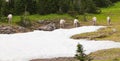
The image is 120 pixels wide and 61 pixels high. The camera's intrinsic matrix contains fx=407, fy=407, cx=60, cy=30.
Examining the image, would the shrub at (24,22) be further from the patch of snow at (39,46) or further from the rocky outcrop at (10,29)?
the patch of snow at (39,46)

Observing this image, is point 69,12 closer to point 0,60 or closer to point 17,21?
point 17,21

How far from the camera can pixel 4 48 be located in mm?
50188

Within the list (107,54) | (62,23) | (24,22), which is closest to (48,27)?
(62,23)

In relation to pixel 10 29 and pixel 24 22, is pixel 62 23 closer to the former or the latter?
pixel 24 22

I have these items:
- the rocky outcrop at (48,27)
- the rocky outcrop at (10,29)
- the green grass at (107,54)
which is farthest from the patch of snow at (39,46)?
the rocky outcrop at (48,27)

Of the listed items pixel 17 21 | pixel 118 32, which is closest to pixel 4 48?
pixel 118 32

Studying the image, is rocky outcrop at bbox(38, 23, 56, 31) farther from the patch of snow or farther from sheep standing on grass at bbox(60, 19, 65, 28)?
the patch of snow

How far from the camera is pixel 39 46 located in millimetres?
51719

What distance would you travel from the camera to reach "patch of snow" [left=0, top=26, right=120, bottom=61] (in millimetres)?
46750

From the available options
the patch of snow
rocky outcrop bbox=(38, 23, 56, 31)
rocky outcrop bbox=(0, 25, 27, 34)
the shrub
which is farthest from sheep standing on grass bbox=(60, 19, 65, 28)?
the patch of snow

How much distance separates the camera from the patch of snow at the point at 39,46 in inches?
1841

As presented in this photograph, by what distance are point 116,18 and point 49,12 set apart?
A: 53.0ft

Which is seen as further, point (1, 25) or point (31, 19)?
point (31, 19)

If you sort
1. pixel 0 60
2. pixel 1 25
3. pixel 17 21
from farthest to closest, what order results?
pixel 17 21
pixel 1 25
pixel 0 60
